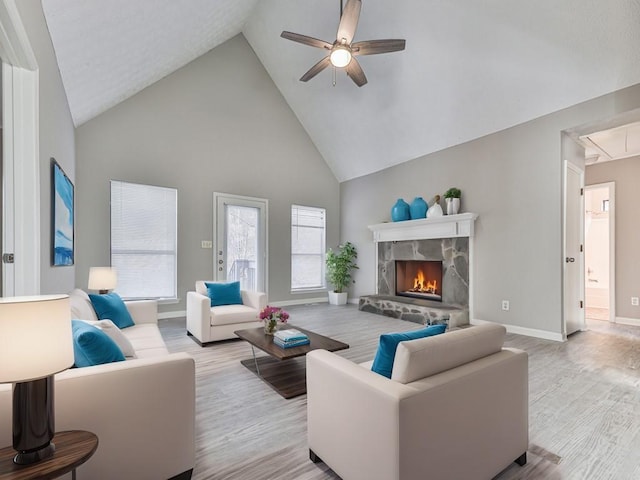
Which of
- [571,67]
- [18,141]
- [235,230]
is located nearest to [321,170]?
[235,230]

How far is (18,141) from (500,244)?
5.12m

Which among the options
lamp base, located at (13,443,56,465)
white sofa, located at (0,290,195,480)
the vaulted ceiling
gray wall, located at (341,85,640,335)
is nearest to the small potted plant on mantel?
gray wall, located at (341,85,640,335)

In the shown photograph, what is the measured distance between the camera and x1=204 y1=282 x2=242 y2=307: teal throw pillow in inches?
161

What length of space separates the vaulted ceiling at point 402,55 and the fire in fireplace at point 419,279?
1.98 meters

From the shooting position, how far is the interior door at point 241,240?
5.65m

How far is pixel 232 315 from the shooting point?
12.5 ft

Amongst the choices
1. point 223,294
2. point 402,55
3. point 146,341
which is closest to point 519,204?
point 402,55

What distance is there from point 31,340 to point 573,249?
543cm

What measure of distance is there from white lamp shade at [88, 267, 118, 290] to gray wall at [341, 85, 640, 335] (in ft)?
15.9

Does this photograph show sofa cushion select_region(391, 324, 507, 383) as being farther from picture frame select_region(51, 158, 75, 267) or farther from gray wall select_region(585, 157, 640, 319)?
gray wall select_region(585, 157, 640, 319)

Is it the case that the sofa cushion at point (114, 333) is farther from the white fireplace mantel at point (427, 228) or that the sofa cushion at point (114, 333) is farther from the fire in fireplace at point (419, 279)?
the fire in fireplace at point (419, 279)

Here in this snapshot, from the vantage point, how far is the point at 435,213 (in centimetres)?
520

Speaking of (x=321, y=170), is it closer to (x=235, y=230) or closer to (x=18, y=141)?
(x=235, y=230)

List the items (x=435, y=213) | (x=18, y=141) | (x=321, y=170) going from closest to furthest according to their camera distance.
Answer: (x=18, y=141) < (x=435, y=213) < (x=321, y=170)
